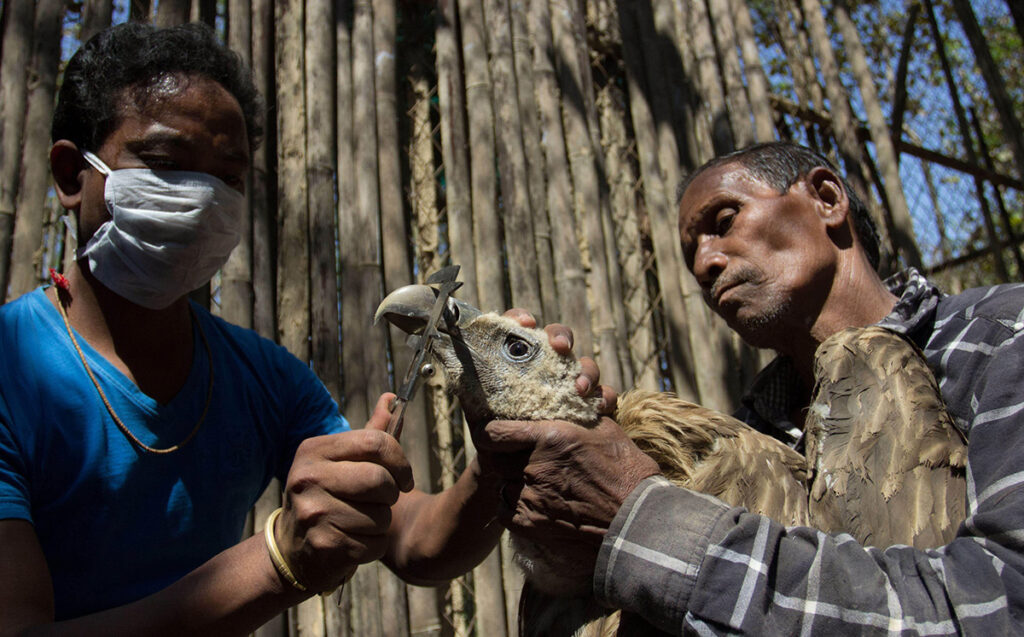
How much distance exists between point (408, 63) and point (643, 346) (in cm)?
229

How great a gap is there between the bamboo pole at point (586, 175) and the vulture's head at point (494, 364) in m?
2.11

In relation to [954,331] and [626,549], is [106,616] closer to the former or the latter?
[626,549]

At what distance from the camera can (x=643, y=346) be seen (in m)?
4.48

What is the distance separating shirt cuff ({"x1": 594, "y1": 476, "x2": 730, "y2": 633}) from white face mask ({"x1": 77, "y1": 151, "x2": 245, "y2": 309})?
4.83 ft

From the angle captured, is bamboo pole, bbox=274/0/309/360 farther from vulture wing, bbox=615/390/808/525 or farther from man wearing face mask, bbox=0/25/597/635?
vulture wing, bbox=615/390/808/525

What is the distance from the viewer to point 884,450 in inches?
63.7

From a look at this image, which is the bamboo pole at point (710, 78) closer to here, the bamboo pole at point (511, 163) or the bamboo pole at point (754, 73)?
the bamboo pole at point (754, 73)

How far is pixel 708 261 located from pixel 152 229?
1734mm

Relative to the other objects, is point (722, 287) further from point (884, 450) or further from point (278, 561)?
point (278, 561)

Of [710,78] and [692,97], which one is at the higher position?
[710,78]

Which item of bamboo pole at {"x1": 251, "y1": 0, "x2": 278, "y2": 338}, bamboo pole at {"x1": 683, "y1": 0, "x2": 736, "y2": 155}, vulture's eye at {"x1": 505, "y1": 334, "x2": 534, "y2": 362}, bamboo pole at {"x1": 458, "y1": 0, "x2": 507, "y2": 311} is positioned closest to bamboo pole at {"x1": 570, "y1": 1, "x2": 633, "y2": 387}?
bamboo pole at {"x1": 458, "y1": 0, "x2": 507, "y2": 311}

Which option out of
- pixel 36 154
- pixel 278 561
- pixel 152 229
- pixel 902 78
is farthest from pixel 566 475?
pixel 902 78

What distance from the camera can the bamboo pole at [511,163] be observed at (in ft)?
12.8

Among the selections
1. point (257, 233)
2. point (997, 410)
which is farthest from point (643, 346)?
point (997, 410)
